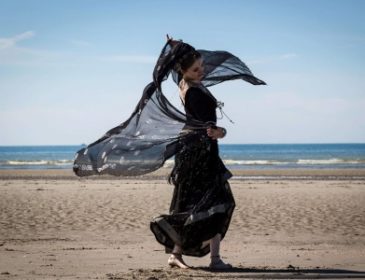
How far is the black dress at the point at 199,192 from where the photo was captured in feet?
19.5

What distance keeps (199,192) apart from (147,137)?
801mm

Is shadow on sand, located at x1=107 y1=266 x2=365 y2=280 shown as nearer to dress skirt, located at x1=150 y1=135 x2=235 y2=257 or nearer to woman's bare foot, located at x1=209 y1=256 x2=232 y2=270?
woman's bare foot, located at x1=209 y1=256 x2=232 y2=270

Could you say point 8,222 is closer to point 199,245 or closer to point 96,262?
point 96,262

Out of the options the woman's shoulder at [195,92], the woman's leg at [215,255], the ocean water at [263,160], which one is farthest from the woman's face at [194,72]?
the ocean water at [263,160]

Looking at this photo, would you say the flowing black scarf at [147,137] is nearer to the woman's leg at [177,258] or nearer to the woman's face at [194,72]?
the woman's face at [194,72]

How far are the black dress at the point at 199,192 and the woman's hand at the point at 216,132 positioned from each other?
8 centimetres

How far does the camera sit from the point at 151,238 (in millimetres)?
9117

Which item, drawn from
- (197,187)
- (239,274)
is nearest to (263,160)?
(197,187)

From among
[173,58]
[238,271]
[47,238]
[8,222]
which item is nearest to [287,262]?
[238,271]

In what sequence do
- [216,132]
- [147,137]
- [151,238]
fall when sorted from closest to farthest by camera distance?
1. [216,132]
2. [147,137]
3. [151,238]

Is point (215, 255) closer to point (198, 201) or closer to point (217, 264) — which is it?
point (217, 264)

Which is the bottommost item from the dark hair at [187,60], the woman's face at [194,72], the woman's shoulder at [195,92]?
the woman's shoulder at [195,92]

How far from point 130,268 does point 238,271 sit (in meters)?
1.08

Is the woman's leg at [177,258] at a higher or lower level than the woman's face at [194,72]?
lower
